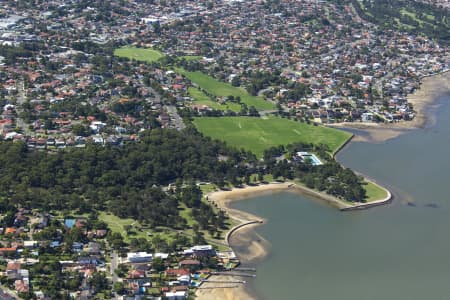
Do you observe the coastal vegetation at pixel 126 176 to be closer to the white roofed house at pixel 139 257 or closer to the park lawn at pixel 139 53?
the white roofed house at pixel 139 257

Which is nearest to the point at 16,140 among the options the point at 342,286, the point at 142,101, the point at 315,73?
the point at 142,101

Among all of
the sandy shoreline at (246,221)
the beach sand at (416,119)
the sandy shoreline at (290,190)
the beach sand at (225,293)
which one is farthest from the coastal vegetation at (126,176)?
the beach sand at (416,119)

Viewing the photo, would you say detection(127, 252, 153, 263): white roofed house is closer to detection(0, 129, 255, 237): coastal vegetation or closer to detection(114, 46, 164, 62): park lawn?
detection(0, 129, 255, 237): coastal vegetation

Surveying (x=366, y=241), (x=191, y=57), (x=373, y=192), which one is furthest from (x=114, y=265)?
(x=191, y=57)

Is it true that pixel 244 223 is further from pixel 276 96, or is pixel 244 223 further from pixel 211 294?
pixel 276 96

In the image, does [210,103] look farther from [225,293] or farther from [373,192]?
[225,293]
